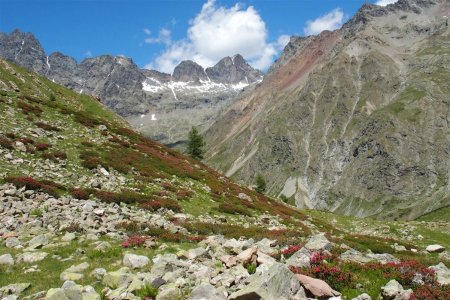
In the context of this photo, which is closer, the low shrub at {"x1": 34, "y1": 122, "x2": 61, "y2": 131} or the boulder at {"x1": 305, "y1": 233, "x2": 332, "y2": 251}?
the boulder at {"x1": 305, "y1": 233, "x2": 332, "y2": 251}

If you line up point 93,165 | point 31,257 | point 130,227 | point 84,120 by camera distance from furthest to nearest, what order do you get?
1. point 84,120
2. point 93,165
3. point 130,227
4. point 31,257

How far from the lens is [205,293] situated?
11344 mm

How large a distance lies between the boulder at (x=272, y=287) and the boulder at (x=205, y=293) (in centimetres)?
38

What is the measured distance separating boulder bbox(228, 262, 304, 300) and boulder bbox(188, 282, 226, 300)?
38 centimetres

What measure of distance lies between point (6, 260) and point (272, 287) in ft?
36.0

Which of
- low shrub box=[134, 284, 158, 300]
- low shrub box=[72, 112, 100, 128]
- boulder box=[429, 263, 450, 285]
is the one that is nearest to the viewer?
low shrub box=[134, 284, 158, 300]

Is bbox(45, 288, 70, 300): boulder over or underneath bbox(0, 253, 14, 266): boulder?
underneath

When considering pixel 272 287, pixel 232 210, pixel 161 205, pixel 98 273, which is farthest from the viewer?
pixel 232 210

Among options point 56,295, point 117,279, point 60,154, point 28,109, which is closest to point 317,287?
point 117,279

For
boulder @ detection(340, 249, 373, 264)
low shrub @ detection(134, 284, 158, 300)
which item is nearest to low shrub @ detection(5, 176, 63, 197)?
low shrub @ detection(134, 284, 158, 300)

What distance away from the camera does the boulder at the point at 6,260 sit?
1595 centimetres

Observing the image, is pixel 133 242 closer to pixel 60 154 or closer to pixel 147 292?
pixel 147 292

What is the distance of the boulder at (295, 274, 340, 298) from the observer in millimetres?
11576

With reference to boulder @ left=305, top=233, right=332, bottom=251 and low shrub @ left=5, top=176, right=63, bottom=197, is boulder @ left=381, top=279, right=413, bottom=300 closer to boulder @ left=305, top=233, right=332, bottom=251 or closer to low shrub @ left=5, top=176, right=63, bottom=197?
boulder @ left=305, top=233, right=332, bottom=251
